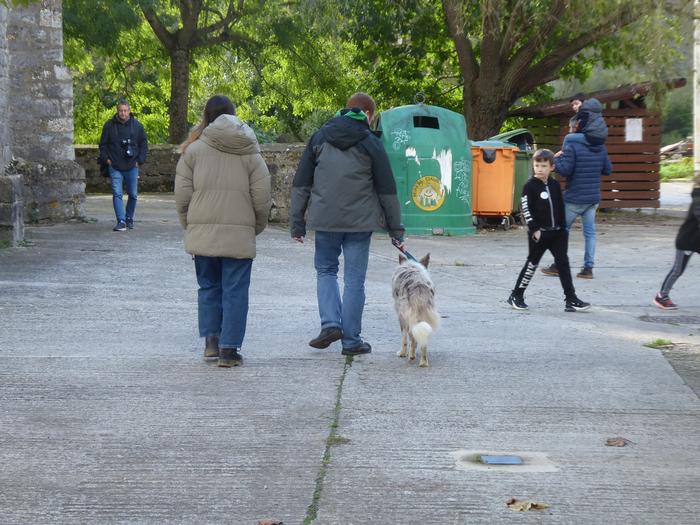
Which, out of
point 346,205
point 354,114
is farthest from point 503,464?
point 354,114

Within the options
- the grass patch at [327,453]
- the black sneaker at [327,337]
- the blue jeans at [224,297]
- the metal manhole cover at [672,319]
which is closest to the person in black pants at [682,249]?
the metal manhole cover at [672,319]

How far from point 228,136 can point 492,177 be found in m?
9.80

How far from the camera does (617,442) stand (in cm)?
529

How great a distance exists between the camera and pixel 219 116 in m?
6.88

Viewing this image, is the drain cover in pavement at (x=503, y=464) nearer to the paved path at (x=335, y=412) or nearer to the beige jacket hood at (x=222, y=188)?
the paved path at (x=335, y=412)

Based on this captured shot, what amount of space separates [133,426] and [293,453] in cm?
92

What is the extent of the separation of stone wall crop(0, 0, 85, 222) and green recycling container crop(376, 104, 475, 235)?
14.7ft

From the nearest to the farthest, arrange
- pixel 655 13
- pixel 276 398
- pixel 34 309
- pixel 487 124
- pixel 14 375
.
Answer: pixel 276 398
pixel 14 375
pixel 34 309
pixel 655 13
pixel 487 124

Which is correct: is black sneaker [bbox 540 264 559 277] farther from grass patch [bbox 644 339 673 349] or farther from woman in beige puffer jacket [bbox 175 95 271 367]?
woman in beige puffer jacket [bbox 175 95 271 367]

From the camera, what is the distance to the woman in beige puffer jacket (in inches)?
268

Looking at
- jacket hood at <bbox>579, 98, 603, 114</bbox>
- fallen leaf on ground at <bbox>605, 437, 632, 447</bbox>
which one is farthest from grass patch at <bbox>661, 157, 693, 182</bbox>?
fallen leaf on ground at <bbox>605, 437, 632, 447</bbox>

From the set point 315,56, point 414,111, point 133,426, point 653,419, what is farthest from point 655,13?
point 315,56

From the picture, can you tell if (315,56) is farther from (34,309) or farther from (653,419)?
(653,419)

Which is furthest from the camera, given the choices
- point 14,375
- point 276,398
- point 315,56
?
point 315,56
